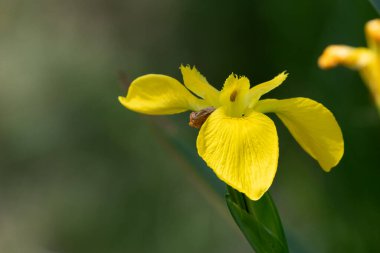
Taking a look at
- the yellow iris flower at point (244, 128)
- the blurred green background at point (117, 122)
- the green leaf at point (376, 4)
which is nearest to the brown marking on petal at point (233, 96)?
the yellow iris flower at point (244, 128)

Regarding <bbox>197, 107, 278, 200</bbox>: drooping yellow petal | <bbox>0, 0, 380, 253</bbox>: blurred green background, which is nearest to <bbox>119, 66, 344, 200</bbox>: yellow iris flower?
<bbox>197, 107, 278, 200</bbox>: drooping yellow petal

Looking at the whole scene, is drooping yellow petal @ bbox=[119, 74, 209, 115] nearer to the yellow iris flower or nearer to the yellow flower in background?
the yellow iris flower

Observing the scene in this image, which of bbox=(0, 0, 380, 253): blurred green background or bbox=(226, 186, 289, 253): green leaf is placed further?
bbox=(0, 0, 380, 253): blurred green background

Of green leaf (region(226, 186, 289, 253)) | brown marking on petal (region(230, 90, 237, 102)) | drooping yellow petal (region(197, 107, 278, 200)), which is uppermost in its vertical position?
brown marking on petal (region(230, 90, 237, 102))

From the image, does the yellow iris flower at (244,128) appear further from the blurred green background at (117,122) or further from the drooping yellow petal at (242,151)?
the blurred green background at (117,122)

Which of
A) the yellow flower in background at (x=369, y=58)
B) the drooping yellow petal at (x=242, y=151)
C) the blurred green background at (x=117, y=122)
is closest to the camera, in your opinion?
the yellow flower in background at (x=369, y=58)

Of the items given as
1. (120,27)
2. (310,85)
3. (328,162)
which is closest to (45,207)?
(120,27)

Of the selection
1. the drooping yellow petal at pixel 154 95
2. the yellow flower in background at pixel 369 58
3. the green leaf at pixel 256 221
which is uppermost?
the yellow flower in background at pixel 369 58

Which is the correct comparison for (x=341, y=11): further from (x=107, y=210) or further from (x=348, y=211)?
(x=107, y=210)
